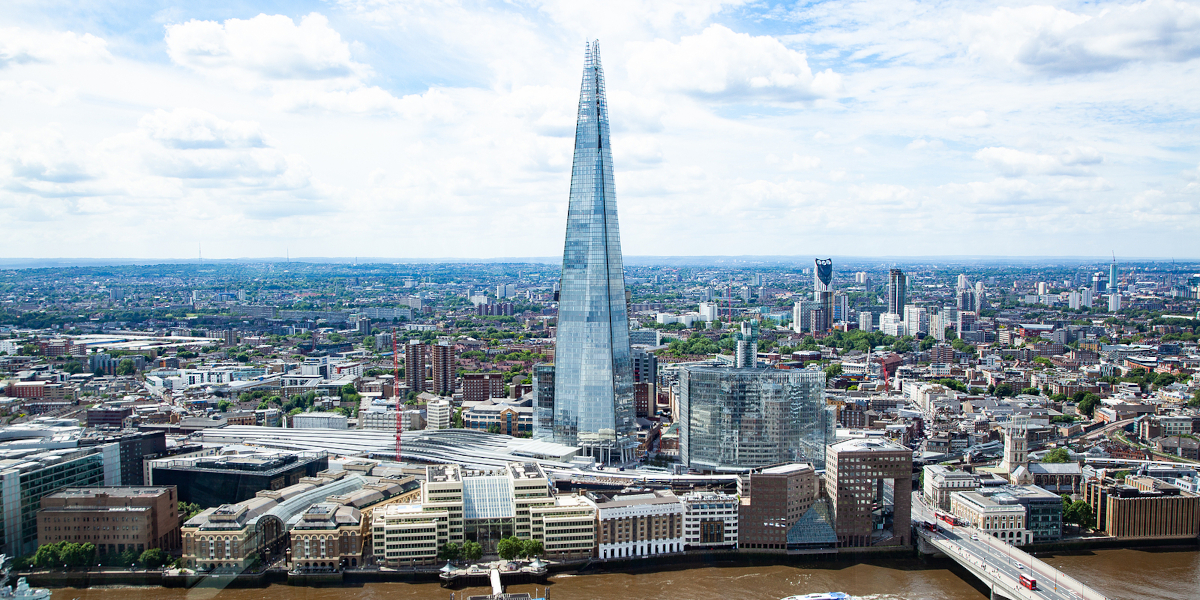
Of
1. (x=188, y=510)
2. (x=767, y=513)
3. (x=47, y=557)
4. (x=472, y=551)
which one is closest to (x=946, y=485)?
(x=767, y=513)

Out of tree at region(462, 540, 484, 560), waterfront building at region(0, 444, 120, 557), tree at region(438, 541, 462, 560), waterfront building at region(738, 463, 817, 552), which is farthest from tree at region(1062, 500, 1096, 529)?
waterfront building at region(0, 444, 120, 557)

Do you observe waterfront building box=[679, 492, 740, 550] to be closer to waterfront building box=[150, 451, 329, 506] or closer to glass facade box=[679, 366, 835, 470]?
glass facade box=[679, 366, 835, 470]

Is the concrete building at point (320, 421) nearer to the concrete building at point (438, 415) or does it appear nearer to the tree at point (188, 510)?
the concrete building at point (438, 415)

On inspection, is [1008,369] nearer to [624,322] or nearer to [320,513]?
[624,322]

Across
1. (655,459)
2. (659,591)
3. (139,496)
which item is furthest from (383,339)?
(659,591)

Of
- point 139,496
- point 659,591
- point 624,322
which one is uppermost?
point 624,322

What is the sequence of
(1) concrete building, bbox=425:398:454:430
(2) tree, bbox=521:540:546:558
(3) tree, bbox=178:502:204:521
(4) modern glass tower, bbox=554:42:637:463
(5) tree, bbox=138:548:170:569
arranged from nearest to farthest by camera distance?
(5) tree, bbox=138:548:170:569 → (2) tree, bbox=521:540:546:558 → (3) tree, bbox=178:502:204:521 → (4) modern glass tower, bbox=554:42:637:463 → (1) concrete building, bbox=425:398:454:430
